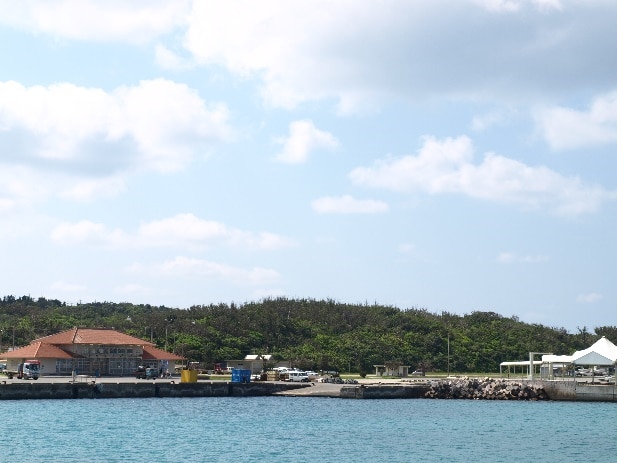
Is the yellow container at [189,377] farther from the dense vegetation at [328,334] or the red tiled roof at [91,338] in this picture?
the dense vegetation at [328,334]

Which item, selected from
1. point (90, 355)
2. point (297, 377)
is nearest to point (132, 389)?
point (90, 355)

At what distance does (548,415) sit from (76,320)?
328 ft

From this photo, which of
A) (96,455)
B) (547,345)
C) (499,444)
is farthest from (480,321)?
(96,455)

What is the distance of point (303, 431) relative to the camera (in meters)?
62.2

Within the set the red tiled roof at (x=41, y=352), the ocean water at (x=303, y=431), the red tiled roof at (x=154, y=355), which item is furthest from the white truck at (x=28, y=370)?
the red tiled roof at (x=154, y=355)

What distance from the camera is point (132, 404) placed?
269 ft

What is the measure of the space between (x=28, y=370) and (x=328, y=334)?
202 feet

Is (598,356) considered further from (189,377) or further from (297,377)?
(189,377)

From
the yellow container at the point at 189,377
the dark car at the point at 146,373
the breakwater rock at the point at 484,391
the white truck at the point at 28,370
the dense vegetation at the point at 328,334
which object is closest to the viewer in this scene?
the breakwater rock at the point at 484,391

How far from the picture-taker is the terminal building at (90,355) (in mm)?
105312

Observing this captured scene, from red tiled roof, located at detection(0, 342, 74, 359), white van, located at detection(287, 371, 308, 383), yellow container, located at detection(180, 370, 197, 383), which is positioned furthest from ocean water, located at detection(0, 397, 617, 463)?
red tiled roof, located at detection(0, 342, 74, 359)

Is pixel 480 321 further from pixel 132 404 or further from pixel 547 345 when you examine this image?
pixel 132 404

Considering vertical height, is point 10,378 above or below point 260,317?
below

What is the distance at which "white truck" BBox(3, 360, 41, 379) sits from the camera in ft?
316
